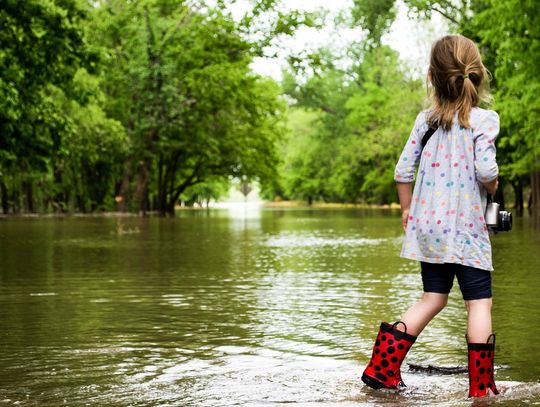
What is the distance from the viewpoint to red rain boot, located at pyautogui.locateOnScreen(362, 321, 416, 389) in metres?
5.58

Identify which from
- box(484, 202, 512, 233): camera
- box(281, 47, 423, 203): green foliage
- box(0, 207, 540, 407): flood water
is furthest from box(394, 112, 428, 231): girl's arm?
box(281, 47, 423, 203): green foliage

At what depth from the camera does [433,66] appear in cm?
565

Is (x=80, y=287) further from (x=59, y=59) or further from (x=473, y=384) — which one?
(x=59, y=59)

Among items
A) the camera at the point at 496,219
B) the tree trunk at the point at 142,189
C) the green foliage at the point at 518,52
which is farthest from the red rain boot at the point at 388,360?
the tree trunk at the point at 142,189

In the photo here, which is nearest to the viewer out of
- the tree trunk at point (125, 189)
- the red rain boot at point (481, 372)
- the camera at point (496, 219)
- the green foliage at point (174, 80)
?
the red rain boot at point (481, 372)

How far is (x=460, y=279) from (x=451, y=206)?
1.21 feet

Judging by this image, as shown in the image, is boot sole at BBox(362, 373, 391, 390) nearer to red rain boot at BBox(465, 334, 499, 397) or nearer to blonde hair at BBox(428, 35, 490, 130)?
red rain boot at BBox(465, 334, 499, 397)

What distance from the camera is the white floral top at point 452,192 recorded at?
17.8 feet

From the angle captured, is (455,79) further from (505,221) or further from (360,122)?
(360,122)

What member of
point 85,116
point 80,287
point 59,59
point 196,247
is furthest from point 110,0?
point 80,287

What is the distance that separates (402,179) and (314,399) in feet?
4.03

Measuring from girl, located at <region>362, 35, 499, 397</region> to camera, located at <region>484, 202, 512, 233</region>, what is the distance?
4cm

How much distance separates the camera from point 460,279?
5.49 m

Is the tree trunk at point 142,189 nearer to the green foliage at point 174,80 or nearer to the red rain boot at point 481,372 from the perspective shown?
the green foliage at point 174,80
